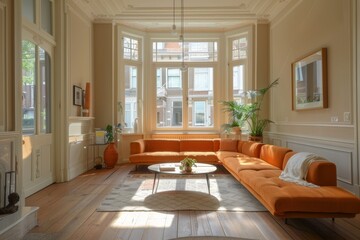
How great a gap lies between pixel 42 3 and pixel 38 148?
2.39m

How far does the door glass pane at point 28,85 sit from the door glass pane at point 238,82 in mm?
4789

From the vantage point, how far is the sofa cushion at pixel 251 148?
5.54m

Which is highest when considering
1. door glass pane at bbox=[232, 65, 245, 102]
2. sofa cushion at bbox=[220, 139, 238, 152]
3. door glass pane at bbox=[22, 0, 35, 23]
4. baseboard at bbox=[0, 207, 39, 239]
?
door glass pane at bbox=[22, 0, 35, 23]

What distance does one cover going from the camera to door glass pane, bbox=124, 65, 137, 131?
747 cm

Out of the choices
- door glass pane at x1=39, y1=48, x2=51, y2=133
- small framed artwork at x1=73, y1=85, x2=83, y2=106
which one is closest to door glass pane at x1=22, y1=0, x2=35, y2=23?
door glass pane at x1=39, y1=48, x2=51, y2=133

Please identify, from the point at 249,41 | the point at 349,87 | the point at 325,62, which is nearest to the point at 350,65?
the point at 349,87

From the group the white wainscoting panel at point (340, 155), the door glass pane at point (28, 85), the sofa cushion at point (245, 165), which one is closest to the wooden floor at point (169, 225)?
the white wainscoting panel at point (340, 155)

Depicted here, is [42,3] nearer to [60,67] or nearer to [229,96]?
[60,67]

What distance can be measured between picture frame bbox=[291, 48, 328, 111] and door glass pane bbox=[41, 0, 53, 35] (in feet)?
14.6

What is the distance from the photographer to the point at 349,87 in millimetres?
3895

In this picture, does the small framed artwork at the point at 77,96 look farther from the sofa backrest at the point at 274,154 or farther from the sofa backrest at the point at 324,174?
the sofa backrest at the point at 324,174

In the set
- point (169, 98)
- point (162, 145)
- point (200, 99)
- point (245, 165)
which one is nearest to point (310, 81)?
point (245, 165)

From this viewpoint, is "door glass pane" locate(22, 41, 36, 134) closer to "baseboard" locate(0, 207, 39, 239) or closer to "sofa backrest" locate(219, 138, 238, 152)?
"baseboard" locate(0, 207, 39, 239)

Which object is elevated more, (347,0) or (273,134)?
(347,0)
